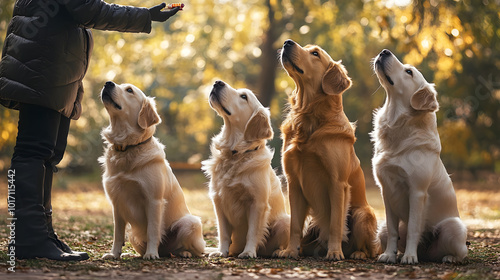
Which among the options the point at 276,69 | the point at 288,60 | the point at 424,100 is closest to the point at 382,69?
the point at 424,100

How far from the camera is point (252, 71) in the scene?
957 inches

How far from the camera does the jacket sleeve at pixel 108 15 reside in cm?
421

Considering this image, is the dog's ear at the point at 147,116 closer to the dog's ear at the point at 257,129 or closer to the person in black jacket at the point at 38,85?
the person in black jacket at the point at 38,85

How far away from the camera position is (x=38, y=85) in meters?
4.16

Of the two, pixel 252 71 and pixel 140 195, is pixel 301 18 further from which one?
pixel 140 195

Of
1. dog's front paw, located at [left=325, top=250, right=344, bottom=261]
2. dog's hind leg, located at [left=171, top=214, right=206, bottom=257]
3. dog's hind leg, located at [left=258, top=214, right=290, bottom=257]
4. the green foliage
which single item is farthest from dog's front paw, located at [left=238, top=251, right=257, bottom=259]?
the green foliage

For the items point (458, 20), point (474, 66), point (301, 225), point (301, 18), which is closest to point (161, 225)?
point (301, 225)

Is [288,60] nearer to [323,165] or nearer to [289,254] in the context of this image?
[323,165]

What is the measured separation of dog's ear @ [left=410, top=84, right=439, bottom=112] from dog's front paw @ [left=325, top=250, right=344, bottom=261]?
131cm

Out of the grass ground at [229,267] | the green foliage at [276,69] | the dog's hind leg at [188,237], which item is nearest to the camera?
the grass ground at [229,267]

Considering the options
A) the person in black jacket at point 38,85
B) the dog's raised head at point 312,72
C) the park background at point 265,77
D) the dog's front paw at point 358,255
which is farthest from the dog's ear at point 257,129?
the park background at point 265,77

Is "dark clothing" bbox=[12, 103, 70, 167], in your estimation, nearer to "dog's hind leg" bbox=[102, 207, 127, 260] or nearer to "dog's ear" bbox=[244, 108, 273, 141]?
"dog's hind leg" bbox=[102, 207, 127, 260]

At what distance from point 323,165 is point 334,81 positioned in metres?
0.72

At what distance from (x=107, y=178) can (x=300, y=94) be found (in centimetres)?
177
